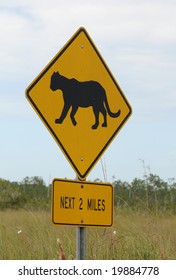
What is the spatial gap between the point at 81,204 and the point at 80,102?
1.09m

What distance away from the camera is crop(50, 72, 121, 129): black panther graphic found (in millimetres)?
6270

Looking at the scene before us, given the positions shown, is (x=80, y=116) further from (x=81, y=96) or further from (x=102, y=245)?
(x=102, y=245)

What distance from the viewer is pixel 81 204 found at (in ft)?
20.2

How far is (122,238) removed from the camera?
34.1ft

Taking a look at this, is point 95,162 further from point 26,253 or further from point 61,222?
point 26,253

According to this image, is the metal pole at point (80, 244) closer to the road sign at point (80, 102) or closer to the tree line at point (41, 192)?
the road sign at point (80, 102)

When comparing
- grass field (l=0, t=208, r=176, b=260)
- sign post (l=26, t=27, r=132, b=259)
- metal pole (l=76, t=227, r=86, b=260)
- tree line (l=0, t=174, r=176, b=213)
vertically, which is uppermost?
tree line (l=0, t=174, r=176, b=213)

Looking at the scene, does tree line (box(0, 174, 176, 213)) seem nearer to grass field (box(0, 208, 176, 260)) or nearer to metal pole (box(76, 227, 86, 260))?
grass field (box(0, 208, 176, 260))

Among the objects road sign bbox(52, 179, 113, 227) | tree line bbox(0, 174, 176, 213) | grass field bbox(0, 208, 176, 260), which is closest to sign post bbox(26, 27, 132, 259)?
road sign bbox(52, 179, 113, 227)

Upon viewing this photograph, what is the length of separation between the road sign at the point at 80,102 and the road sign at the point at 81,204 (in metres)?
0.18

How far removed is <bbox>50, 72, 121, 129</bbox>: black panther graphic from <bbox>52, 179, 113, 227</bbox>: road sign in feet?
2.05

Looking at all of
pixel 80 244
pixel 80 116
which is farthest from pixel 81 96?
pixel 80 244
